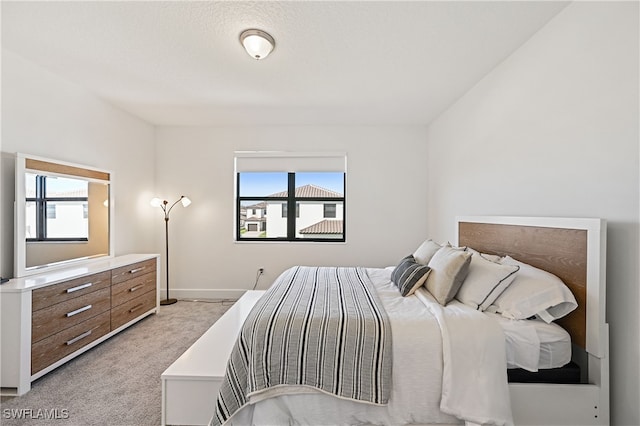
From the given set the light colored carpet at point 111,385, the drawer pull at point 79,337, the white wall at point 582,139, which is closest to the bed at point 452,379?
the white wall at point 582,139

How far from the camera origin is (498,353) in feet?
4.56

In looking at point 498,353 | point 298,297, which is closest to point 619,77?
point 498,353

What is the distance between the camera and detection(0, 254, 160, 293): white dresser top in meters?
1.94

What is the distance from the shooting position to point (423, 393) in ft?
4.53

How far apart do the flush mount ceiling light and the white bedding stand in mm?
2079

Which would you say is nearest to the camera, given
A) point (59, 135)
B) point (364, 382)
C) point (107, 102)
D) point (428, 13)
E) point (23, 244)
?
point (364, 382)

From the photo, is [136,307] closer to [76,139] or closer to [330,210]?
[76,139]

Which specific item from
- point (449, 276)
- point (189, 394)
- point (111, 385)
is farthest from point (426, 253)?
point (111, 385)

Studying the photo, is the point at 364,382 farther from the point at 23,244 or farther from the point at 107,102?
the point at 107,102

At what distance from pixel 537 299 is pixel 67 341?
341cm

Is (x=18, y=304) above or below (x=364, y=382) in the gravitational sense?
above

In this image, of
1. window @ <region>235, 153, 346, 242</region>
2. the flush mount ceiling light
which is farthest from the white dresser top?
the flush mount ceiling light

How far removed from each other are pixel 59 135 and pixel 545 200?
4163mm

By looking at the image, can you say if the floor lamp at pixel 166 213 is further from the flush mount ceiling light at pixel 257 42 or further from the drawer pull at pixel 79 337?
the flush mount ceiling light at pixel 257 42
